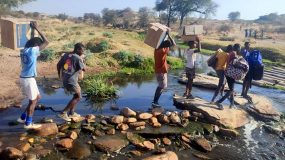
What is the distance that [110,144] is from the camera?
7.02 metres

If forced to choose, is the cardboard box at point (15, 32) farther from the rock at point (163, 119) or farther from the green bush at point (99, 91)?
the rock at point (163, 119)

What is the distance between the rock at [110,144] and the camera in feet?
22.6

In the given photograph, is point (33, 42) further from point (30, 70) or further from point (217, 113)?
point (217, 113)

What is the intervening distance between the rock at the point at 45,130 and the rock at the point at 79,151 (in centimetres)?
63

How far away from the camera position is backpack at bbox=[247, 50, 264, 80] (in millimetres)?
10617

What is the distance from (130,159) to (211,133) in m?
2.72

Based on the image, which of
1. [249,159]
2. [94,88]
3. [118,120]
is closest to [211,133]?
[249,159]

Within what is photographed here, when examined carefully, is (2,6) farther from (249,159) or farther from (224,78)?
(249,159)

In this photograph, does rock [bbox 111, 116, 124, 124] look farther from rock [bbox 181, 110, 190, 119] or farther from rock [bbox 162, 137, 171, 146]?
rock [bbox 181, 110, 190, 119]

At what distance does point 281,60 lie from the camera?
24.6m

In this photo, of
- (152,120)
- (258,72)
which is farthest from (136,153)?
(258,72)

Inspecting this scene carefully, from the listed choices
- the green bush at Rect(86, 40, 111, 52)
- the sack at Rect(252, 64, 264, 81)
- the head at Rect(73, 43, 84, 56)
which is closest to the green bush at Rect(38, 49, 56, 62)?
the green bush at Rect(86, 40, 111, 52)

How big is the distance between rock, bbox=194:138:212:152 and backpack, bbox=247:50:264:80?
4.02 metres

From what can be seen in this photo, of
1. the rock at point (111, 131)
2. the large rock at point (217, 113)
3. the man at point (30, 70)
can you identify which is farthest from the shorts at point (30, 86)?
the large rock at point (217, 113)
